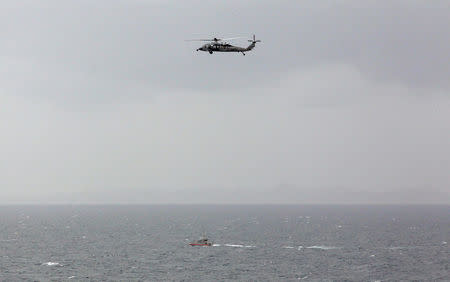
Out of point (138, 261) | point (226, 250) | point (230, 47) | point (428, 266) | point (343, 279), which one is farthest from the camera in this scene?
point (226, 250)

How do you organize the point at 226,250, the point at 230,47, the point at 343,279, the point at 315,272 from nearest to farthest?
the point at 230,47, the point at 343,279, the point at 315,272, the point at 226,250

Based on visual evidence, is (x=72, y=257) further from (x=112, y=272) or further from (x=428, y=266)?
(x=428, y=266)

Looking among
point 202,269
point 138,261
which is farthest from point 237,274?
point 138,261

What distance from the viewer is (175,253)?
18900 centimetres

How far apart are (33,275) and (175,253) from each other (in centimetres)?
5667

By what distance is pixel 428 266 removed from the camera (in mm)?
160000

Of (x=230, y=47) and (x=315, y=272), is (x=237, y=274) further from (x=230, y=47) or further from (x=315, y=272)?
(x=230, y=47)

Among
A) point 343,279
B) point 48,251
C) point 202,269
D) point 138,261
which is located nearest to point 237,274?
point 202,269

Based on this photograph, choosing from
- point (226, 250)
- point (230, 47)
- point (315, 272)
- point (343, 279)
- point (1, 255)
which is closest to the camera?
point (230, 47)

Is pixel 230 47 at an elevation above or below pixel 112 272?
above

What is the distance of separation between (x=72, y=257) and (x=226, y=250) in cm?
5208

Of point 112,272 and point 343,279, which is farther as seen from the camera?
point 112,272

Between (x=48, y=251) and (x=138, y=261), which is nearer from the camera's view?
(x=138, y=261)

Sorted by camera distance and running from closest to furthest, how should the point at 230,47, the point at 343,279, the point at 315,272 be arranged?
the point at 230,47 < the point at 343,279 < the point at 315,272
